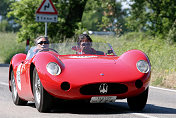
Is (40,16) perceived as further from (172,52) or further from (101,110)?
(101,110)

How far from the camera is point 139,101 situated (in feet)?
24.8

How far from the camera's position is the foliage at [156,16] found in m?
29.1

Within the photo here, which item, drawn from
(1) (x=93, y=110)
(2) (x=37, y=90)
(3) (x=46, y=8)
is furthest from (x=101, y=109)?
(3) (x=46, y=8)

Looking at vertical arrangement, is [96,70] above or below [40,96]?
above

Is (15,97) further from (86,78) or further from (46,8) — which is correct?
(46,8)

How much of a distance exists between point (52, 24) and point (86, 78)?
1871cm

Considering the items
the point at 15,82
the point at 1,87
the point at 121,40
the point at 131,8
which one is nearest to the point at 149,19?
the point at 131,8

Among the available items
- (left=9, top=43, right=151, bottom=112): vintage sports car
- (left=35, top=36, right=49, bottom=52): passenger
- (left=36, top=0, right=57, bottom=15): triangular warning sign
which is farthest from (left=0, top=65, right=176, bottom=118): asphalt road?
(left=36, top=0, right=57, bottom=15): triangular warning sign

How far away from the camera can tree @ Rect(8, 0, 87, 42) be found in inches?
971

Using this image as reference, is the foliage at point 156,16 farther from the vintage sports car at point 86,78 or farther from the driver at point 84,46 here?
the vintage sports car at point 86,78

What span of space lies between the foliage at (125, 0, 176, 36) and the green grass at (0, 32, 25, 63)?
724 centimetres

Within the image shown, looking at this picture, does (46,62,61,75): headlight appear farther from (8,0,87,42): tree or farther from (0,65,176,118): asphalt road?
(8,0,87,42): tree

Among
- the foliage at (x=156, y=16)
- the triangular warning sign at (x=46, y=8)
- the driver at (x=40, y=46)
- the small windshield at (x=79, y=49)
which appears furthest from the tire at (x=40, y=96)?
the foliage at (x=156, y=16)

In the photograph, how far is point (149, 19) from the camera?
2970cm
